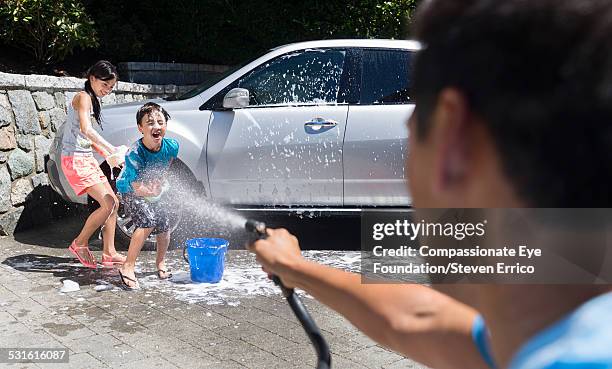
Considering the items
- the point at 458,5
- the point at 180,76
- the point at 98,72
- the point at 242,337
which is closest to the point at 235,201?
the point at 98,72

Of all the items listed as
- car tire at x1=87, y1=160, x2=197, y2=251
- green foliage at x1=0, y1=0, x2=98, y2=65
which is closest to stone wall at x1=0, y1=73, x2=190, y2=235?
car tire at x1=87, y1=160, x2=197, y2=251

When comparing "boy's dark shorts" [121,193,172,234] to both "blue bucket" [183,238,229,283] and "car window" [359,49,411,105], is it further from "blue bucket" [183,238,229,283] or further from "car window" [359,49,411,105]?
"car window" [359,49,411,105]

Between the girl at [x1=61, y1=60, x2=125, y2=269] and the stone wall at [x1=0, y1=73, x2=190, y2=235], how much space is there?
1400 mm

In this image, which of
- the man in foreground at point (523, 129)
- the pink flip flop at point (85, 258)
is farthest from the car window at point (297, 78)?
the man in foreground at point (523, 129)

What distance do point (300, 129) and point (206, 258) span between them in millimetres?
1534

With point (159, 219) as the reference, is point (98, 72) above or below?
above

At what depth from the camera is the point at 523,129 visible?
758 mm

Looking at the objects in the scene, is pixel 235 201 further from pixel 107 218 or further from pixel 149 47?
pixel 149 47

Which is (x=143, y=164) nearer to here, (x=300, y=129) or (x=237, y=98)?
(x=237, y=98)

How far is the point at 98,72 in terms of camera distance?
582 cm

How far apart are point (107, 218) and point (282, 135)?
5.54 feet

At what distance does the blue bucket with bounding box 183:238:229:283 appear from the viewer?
17.6ft

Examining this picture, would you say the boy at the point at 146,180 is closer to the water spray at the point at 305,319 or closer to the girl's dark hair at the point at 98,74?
the girl's dark hair at the point at 98,74

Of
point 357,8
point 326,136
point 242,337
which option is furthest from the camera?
point 357,8
